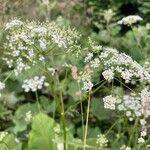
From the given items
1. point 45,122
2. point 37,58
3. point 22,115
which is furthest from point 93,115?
point 37,58

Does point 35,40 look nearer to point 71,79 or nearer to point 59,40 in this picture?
point 59,40

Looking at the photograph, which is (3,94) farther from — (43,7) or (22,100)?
(43,7)

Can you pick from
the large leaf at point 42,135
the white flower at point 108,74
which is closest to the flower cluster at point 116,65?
the white flower at point 108,74

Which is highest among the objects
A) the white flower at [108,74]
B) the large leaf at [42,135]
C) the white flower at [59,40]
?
the white flower at [59,40]

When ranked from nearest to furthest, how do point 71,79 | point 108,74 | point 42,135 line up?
point 108,74 → point 42,135 → point 71,79

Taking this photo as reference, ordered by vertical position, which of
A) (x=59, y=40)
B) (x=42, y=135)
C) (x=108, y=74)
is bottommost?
(x=42, y=135)

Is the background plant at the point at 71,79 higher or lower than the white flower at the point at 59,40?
lower

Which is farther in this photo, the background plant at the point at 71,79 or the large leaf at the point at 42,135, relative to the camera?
the large leaf at the point at 42,135

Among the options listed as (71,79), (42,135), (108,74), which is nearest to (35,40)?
(108,74)

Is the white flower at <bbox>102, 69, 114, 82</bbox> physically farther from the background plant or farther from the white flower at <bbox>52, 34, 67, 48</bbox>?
the white flower at <bbox>52, 34, 67, 48</bbox>

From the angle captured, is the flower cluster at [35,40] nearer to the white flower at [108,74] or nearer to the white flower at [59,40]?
the white flower at [59,40]

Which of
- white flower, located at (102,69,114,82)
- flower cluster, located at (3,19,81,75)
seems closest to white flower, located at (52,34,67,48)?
flower cluster, located at (3,19,81,75)
